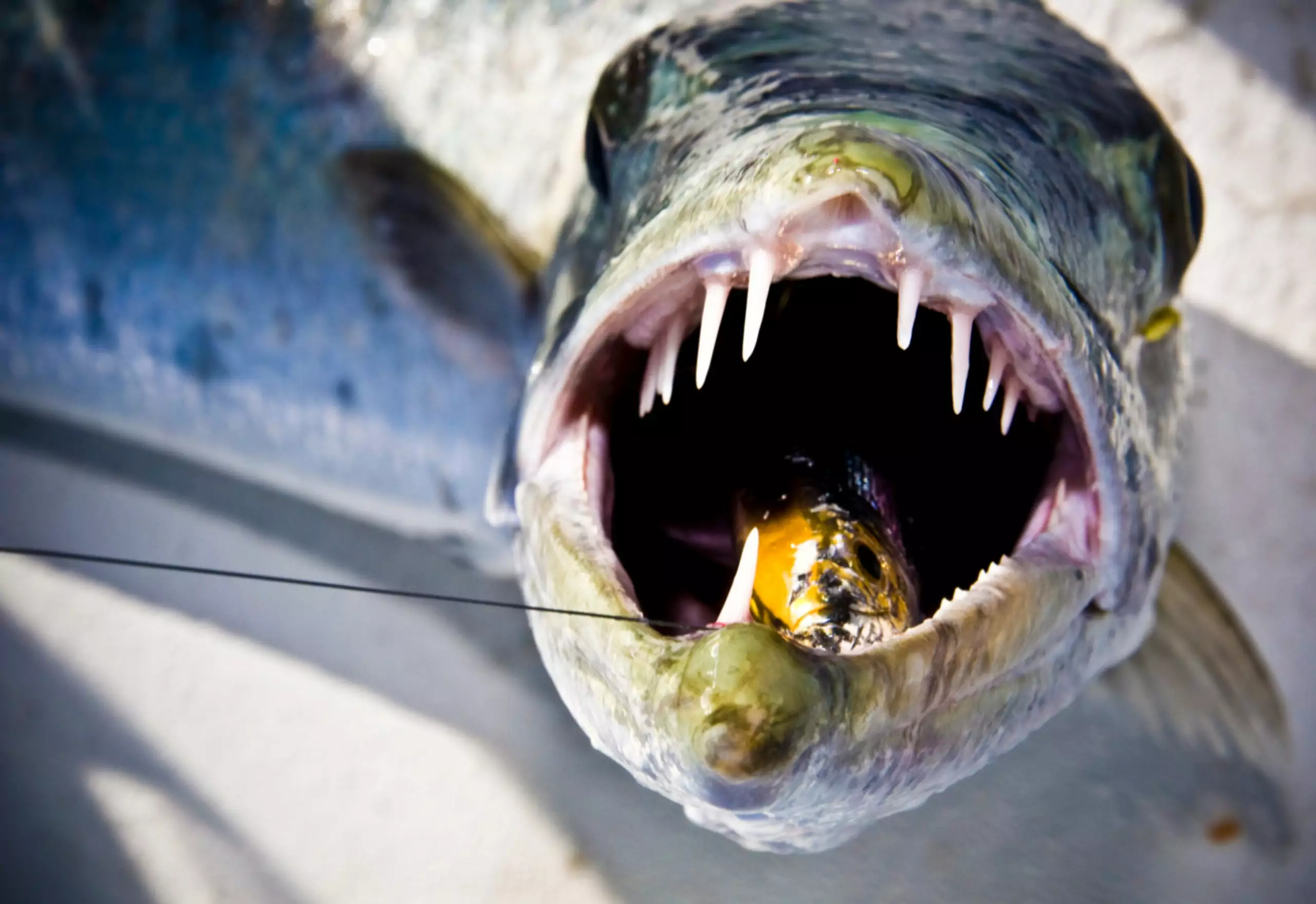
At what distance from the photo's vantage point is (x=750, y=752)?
59 cm

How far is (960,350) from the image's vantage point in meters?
0.68

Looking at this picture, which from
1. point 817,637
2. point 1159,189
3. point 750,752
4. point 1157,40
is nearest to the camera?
point 750,752

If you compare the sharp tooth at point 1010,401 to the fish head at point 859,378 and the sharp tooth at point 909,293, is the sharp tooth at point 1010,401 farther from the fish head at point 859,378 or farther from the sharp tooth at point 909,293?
the sharp tooth at point 909,293

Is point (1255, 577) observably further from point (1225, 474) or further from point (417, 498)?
point (417, 498)

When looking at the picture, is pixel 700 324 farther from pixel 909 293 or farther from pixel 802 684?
pixel 802 684

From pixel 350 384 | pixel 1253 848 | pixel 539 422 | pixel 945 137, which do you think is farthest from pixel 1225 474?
pixel 350 384

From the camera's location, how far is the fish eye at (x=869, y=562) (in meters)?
0.77

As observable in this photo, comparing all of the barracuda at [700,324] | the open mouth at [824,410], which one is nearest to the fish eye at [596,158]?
the barracuda at [700,324]

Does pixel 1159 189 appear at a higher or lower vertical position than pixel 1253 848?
higher

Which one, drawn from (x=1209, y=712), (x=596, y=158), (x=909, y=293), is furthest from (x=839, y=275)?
(x=1209, y=712)

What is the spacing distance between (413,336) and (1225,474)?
3.21 ft

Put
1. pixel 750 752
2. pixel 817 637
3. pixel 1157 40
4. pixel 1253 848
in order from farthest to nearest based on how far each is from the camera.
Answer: pixel 1157 40 → pixel 1253 848 → pixel 817 637 → pixel 750 752

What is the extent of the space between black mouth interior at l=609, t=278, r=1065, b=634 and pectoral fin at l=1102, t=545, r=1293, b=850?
40cm

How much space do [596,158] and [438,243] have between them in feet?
0.88
